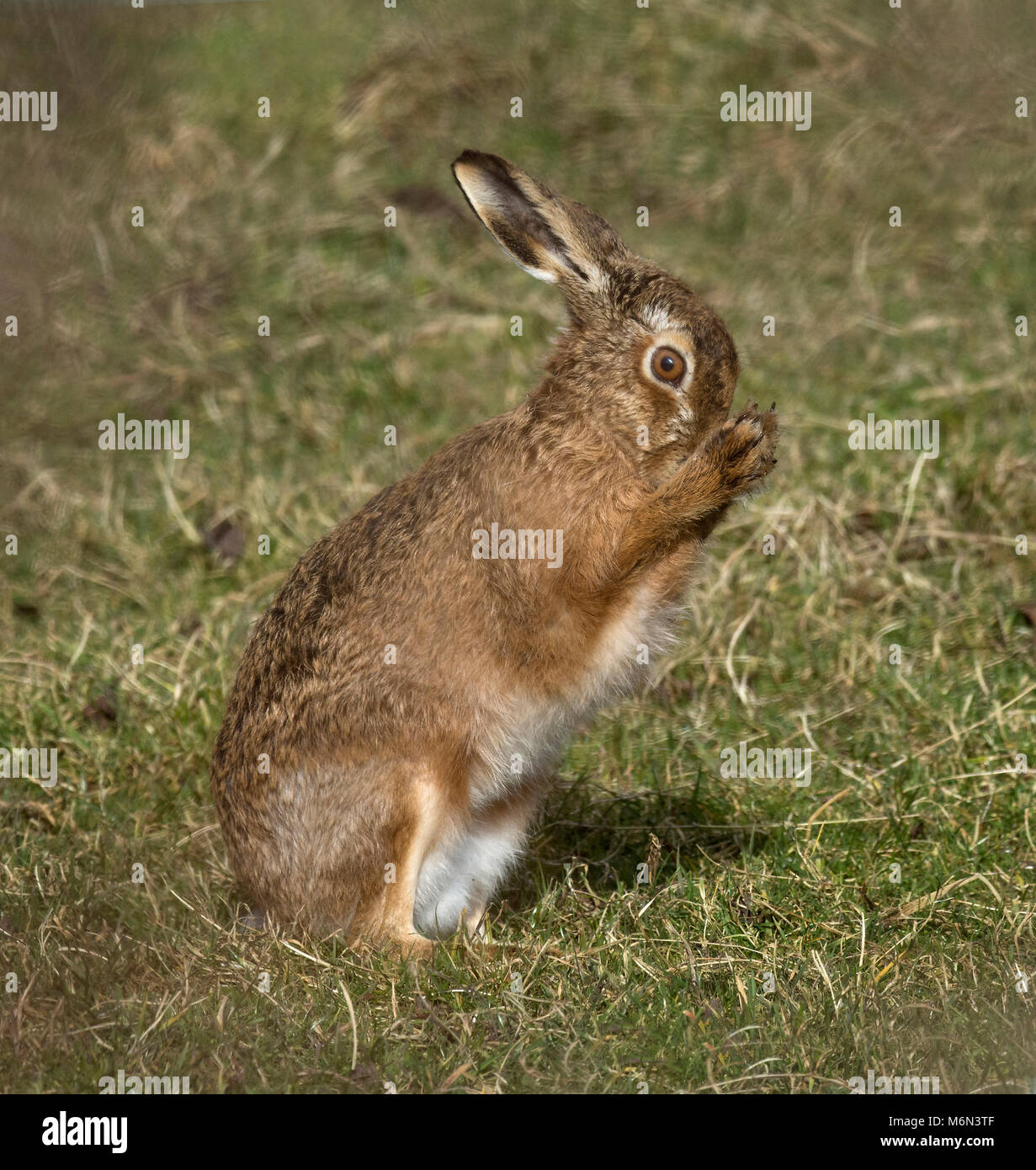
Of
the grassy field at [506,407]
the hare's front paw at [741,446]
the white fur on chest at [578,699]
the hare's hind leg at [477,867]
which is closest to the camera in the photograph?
the grassy field at [506,407]

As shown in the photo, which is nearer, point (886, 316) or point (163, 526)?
point (163, 526)

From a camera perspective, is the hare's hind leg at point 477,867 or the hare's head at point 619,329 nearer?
the hare's head at point 619,329

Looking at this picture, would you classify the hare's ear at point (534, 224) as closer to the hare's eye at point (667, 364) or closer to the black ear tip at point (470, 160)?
the black ear tip at point (470, 160)

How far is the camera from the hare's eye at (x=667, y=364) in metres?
5.23

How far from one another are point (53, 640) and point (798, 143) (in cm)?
647

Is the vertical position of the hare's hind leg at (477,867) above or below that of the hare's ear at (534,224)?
below

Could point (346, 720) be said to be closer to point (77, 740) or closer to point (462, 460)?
point (462, 460)

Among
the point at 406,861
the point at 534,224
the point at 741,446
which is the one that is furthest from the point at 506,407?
the point at 406,861

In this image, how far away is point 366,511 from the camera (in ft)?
19.3

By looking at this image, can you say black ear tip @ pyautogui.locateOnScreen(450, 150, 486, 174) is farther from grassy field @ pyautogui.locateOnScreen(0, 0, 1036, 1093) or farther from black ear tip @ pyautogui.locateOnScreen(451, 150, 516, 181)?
grassy field @ pyautogui.locateOnScreen(0, 0, 1036, 1093)

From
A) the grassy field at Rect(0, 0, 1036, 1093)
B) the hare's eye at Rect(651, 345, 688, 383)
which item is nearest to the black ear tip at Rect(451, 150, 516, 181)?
the hare's eye at Rect(651, 345, 688, 383)

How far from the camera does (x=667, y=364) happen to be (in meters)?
5.24

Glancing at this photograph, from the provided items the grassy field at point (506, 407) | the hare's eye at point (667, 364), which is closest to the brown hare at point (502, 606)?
the hare's eye at point (667, 364)

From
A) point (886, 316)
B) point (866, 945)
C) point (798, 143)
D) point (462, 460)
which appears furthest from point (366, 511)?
point (798, 143)
